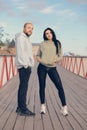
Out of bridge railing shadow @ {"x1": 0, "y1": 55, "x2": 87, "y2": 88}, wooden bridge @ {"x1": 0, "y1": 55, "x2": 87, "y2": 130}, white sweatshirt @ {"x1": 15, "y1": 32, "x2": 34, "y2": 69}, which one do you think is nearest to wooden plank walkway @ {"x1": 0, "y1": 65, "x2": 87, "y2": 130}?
wooden bridge @ {"x1": 0, "y1": 55, "x2": 87, "y2": 130}

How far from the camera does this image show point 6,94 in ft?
36.5

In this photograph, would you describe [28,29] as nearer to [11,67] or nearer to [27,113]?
[27,113]

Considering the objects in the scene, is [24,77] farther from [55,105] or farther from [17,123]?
[55,105]

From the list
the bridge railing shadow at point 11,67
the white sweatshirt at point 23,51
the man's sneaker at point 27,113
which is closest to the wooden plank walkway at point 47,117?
the man's sneaker at point 27,113

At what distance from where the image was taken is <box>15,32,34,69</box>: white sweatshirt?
6.97m

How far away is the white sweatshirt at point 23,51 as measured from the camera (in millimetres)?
6973

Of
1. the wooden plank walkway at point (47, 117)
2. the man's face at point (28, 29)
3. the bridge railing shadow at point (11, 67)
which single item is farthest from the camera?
the bridge railing shadow at point (11, 67)

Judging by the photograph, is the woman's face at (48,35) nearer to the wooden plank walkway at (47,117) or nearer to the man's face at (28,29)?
the man's face at (28,29)

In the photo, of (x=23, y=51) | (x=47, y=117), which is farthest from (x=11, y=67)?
(x=23, y=51)

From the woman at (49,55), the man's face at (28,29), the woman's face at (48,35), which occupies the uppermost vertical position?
the man's face at (28,29)

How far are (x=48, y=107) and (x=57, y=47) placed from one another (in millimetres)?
1877

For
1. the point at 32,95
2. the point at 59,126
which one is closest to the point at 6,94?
the point at 32,95

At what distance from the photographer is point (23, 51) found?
22.9 feet

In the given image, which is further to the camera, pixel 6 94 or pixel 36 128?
pixel 6 94
